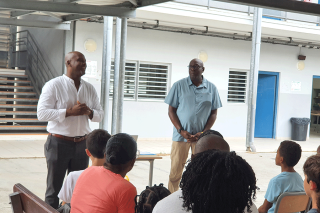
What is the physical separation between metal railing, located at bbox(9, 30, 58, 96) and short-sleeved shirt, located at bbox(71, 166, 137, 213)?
9877mm

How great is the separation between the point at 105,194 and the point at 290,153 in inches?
73.2

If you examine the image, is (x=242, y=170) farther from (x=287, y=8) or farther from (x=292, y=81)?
(x=292, y=81)

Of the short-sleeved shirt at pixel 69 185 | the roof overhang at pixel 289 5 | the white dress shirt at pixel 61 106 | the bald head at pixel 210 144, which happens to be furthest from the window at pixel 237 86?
the bald head at pixel 210 144

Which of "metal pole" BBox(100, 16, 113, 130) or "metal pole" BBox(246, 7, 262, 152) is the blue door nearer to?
"metal pole" BBox(246, 7, 262, 152)

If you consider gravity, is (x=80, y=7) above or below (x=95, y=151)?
above

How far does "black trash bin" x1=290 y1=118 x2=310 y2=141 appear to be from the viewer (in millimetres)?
13500

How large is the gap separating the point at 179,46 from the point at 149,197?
10.1m

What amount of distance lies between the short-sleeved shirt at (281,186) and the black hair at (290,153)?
5.6 inches

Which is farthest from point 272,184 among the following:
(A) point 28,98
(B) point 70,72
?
(A) point 28,98

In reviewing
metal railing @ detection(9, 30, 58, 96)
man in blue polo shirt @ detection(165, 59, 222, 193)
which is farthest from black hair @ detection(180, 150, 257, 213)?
metal railing @ detection(9, 30, 58, 96)

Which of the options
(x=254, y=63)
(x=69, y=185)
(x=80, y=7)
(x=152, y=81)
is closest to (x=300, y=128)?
(x=254, y=63)

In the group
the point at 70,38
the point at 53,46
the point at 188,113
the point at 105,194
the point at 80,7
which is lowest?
the point at 105,194

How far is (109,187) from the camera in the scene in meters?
2.16

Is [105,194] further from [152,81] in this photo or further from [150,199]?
[152,81]
